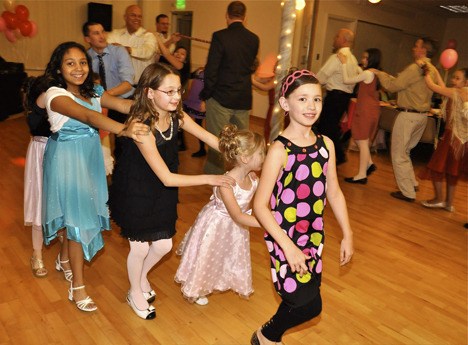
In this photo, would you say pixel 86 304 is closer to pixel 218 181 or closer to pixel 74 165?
pixel 74 165

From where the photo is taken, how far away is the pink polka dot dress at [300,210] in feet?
5.36

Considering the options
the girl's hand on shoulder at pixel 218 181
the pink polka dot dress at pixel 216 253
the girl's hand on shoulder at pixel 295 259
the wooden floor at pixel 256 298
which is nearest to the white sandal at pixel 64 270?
the wooden floor at pixel 256 298

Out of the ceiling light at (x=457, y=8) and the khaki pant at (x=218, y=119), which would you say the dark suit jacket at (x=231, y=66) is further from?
the ceiling light at (x=457, y=8)

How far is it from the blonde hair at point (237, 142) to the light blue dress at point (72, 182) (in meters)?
0.71

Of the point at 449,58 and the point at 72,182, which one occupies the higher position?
the point at 449,58

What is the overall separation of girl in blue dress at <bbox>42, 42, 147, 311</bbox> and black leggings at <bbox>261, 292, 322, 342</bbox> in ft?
3.30

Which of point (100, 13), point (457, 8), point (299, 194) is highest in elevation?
point (457, 8)

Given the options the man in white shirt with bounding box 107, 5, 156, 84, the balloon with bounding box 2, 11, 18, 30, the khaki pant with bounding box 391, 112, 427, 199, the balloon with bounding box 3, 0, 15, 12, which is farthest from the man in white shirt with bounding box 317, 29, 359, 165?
the balloon with bounding box 3, 0, 15, 12

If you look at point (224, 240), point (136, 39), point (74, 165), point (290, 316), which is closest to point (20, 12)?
point (136, 39)

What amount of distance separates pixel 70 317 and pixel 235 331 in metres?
0.86

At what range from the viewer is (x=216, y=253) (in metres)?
2.26

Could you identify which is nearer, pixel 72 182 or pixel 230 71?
pixel 72 182

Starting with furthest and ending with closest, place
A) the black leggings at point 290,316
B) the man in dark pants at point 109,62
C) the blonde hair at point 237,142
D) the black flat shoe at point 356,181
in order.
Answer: the black flat shoe at point 356,181 → the man in dark pants at point 109,62 → the blonde hair at point 237,142 → the black leggings at point 290,316

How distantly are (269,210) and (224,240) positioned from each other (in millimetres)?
771
